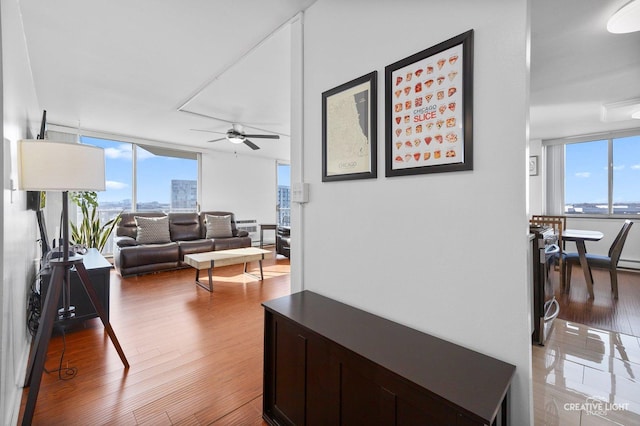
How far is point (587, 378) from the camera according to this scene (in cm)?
186

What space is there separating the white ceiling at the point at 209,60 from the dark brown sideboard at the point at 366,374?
199 centimetres

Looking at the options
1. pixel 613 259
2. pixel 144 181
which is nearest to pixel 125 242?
pixel 144 181

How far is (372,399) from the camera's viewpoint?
103 centimetres

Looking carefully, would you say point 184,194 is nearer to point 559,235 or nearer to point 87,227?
point 87,227

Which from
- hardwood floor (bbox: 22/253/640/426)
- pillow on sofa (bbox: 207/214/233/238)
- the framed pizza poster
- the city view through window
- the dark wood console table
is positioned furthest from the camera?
pillow on sofa (bbox: 207/214/233/238)

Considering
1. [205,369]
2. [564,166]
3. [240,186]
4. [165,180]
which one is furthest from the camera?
[240,186]

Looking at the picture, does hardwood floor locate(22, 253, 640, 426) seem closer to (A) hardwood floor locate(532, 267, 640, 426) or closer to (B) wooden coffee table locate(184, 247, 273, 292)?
(A) hardwood floor locate(532, 267, 640, 426)

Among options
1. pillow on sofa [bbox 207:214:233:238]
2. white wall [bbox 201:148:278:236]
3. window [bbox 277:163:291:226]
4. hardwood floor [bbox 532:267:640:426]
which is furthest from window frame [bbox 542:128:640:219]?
pillow on sofa [bbox 207:214:233:238]

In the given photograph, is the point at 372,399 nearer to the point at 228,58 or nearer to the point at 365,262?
the point at 365,262

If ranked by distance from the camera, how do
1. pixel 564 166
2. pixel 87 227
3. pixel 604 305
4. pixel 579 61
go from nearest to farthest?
pixel 579 61 < pixel 604 305 < pixel 87 227 < pixel 564 166

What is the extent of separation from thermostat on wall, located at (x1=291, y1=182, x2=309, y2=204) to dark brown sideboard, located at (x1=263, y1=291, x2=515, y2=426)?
0.65m

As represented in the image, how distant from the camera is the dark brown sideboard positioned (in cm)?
86

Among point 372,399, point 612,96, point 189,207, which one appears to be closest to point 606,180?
point 612,96

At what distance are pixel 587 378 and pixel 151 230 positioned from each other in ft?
19.1
